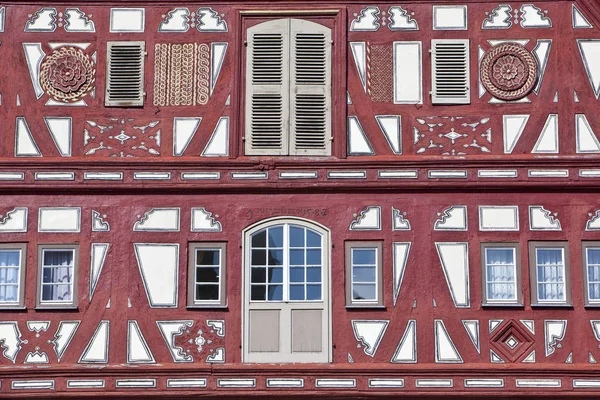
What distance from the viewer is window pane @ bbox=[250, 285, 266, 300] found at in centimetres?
2852

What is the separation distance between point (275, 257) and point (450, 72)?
4.24 m

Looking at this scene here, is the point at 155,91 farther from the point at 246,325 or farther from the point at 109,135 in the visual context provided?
the point at 246,325

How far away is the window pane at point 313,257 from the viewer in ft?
94.1

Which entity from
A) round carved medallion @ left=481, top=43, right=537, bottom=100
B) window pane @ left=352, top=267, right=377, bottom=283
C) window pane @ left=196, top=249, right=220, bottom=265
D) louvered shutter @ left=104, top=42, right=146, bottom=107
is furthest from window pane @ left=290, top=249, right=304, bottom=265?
round carved medallion @ left=481, top=43, right=537, bottom=100

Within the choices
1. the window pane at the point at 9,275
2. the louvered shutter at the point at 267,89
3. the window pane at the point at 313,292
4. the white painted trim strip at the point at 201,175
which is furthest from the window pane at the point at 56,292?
the window pane at the point at 313,292

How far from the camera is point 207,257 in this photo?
28.8m

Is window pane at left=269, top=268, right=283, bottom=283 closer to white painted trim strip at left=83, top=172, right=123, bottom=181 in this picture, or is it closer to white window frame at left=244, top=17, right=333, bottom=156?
white window frame at left=244, top=17, right=333, bottom=156

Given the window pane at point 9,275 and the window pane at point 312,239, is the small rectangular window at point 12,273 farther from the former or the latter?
the window pane at point 312,239

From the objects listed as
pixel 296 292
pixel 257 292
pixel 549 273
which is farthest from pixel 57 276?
pixel 549 273

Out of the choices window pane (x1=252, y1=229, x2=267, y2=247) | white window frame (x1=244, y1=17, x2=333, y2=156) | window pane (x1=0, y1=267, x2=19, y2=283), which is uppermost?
white window frame (x1=244, y1=17, x2=333, y2=156)

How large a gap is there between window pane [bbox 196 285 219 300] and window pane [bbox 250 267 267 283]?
59cm

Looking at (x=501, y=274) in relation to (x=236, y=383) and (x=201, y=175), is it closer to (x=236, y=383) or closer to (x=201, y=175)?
(x=236, y=383)

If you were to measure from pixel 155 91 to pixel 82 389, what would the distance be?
201 inches

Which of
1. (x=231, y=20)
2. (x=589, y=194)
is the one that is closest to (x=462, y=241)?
(x=589, y=194)
